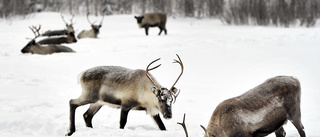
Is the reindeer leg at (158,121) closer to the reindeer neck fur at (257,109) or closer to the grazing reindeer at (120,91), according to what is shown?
the grazing reindeer at (120,91)

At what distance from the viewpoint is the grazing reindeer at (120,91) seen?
5.04m

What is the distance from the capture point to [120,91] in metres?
5.25

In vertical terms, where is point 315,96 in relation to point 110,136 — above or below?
below

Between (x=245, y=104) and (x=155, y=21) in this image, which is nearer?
(x=245, y=104)

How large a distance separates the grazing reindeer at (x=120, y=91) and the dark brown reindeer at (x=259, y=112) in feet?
3.86

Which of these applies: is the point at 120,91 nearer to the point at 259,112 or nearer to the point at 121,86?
the point at 121,86

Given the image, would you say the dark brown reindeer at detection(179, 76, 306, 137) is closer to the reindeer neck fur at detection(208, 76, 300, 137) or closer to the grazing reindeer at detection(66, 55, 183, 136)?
the reindeer neck fur at detection(208, 76, 300, 137)

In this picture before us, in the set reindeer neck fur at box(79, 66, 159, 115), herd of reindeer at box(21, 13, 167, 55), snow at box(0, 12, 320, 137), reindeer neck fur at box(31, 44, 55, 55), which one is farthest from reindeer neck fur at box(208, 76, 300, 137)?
reindeer neck fur at box(31, 44, 55, 55)

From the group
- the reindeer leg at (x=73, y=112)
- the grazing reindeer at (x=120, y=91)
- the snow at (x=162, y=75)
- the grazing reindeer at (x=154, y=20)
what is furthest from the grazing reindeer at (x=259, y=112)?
the grazing reindeer at (x=154, y=20)

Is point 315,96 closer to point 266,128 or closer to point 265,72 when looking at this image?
point 265,72

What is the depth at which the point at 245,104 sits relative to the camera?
3830 mm

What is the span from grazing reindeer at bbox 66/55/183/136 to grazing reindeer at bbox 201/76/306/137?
118cm

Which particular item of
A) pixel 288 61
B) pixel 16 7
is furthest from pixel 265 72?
pixel 16 7

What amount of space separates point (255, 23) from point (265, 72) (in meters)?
13.6
